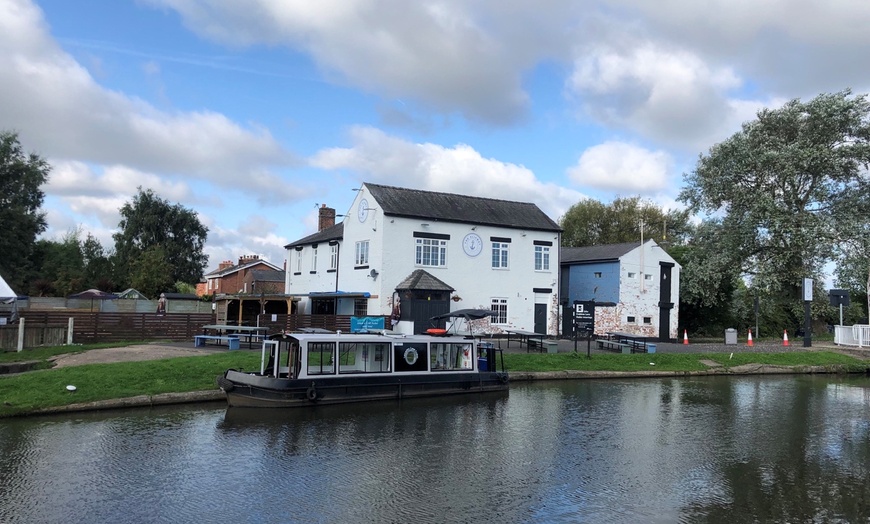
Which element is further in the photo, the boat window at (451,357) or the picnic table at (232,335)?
the picnic table at (232,335)

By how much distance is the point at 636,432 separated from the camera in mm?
15469

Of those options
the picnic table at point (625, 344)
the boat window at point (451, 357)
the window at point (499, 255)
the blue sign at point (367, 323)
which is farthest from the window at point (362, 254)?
the boat window at point (451, 357)

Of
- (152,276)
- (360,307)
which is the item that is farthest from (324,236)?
(152,276)

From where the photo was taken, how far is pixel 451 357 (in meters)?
21.0

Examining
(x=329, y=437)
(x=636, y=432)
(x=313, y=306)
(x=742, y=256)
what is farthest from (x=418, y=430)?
(x=742, y=256)

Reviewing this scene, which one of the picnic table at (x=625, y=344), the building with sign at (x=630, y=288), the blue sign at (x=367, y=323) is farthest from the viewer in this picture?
the building with sign at (x=630, y=288)

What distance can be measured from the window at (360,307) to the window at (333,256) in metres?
3.29

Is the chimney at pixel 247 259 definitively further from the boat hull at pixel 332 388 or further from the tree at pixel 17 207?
the boat hull at pixel 332 388

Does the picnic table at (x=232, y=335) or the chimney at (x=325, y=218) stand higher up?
the chimney at (x=325, y=218)

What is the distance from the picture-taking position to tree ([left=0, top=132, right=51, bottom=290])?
152 ft

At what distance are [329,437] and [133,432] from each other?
4204 mm

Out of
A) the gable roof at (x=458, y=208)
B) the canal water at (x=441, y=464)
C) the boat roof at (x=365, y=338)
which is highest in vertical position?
the gable roof at (x=458, y=208)

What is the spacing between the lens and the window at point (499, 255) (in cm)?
3581

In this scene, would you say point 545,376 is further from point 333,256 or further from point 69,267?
point 69,267
